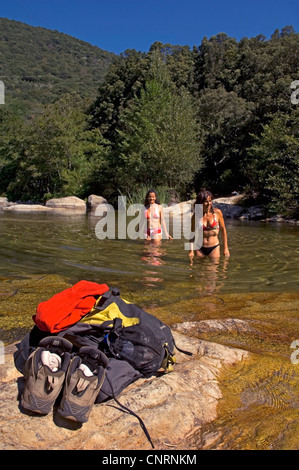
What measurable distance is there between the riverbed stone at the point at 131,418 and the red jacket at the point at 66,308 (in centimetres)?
42

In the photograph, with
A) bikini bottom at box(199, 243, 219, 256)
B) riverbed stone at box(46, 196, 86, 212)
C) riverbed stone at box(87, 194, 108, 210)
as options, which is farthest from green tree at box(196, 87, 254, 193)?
bikini bottom at box(199, 243, 219, 256)

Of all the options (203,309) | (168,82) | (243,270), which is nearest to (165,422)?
(203,309)

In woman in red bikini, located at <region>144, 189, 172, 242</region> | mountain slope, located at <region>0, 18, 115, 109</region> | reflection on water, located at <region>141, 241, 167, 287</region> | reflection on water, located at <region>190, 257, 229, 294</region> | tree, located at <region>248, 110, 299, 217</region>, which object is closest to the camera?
reflection on water, located at <region>190, 257, 229, 294</region>

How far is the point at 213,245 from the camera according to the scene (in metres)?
8.18

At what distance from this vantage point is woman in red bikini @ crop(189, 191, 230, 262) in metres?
7.77

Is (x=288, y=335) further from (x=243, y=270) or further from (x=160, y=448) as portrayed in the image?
(x=243, y=270)

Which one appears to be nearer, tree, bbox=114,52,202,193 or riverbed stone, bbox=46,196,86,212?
tree, bbox=114,52,202,193

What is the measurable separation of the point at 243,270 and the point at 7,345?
504cm

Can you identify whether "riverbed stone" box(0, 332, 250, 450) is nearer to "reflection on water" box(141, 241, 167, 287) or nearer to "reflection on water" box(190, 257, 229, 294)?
"reflection on water" box(190, 257, 229, 294)

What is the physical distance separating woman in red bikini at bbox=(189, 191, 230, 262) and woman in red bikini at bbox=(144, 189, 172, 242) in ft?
4.76

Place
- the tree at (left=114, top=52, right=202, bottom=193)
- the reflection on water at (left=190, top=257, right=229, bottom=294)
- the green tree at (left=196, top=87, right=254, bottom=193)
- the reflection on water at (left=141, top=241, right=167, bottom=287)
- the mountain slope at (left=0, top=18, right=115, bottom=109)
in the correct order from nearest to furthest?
1. the reflection on water at (left=190, top=257, right=229, bottom=294)
2. the reflection on water at (left=141, top=241, right=167, bottom=287)
3. the tree at (left=114, top=52, right=202, bottom=193)
4. the green tree at (left=196, top=87, right=254, bottom=193)
5. the mountain slope at (left=0, top=18, right=115, bottom=109)

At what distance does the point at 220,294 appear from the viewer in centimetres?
558

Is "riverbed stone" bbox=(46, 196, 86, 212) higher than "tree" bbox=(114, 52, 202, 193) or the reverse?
the reverse

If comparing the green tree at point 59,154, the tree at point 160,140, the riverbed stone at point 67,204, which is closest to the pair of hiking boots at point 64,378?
the tree at point 160,140
